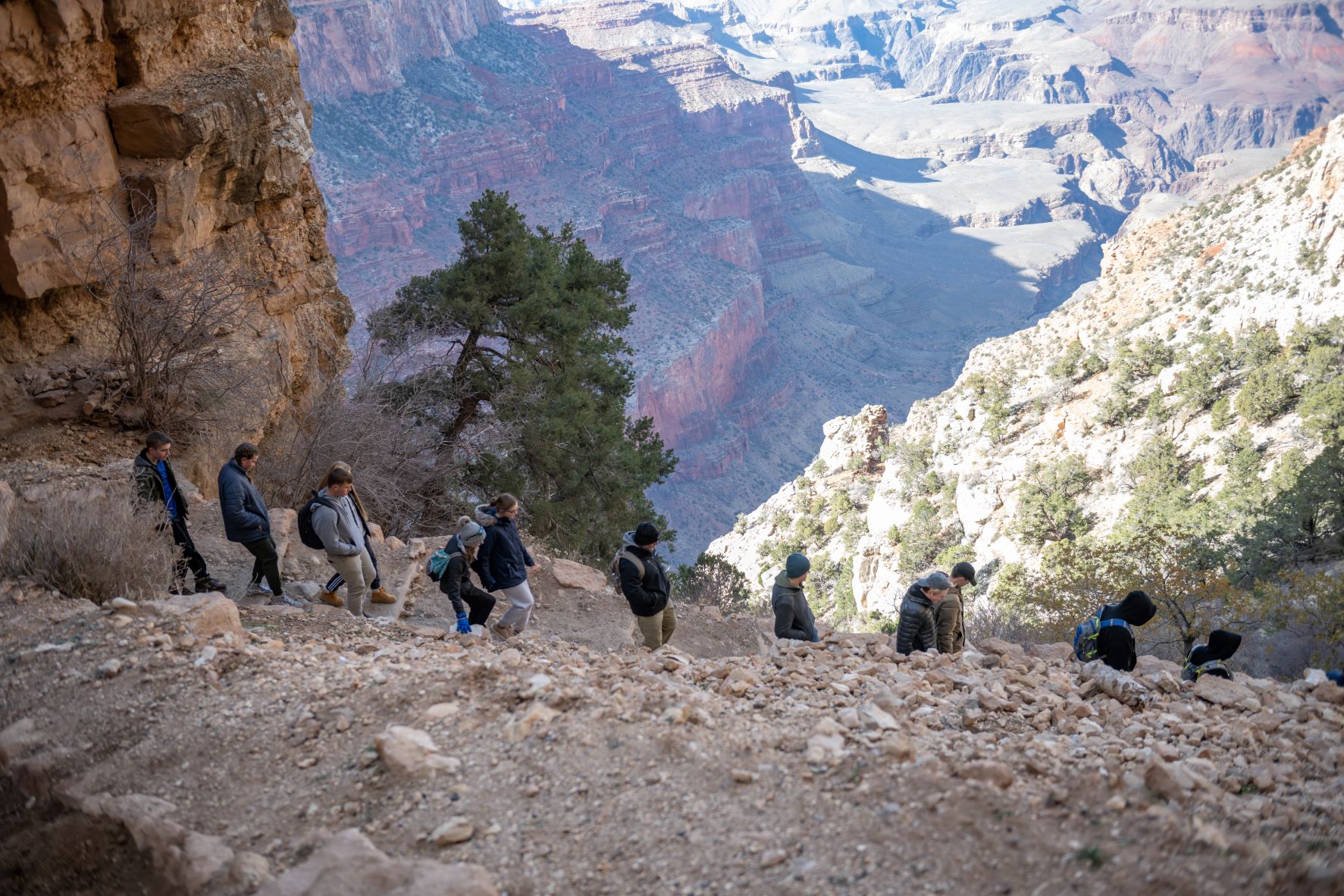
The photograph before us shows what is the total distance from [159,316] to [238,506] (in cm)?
411

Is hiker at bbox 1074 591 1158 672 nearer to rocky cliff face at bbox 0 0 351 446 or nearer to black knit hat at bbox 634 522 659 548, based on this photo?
black knit hat at bbox 634 522 659 548

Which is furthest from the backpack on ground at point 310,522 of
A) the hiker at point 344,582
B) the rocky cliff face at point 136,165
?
the rocky cliff face at point 136,165

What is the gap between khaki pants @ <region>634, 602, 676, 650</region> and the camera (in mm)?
6977

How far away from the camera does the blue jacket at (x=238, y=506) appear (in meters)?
6.56

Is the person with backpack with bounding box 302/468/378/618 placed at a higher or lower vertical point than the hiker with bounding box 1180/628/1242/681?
higher

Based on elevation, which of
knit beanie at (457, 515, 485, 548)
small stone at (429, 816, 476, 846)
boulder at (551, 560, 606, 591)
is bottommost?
boulder at (551, 560, 606, 591)

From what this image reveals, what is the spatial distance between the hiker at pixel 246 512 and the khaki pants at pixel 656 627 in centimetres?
299

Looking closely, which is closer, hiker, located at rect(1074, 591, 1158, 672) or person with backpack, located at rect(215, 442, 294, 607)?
hiker, located at rect(1074, 591, 1158, 672)

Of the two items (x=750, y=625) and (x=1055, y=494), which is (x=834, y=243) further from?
(x=750, y=625)

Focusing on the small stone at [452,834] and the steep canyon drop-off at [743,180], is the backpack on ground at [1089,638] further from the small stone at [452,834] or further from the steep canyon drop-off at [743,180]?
the steep canyon drop-off at [743,180]

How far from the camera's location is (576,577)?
10625mm

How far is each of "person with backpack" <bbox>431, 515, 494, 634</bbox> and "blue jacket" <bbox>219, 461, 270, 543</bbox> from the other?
1.50 meters

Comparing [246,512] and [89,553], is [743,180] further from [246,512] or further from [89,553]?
[89,553]

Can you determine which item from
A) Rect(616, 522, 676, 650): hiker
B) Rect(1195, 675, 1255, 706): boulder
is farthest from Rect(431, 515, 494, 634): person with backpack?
Rect(1195, 675, 1255, 706): boulder
